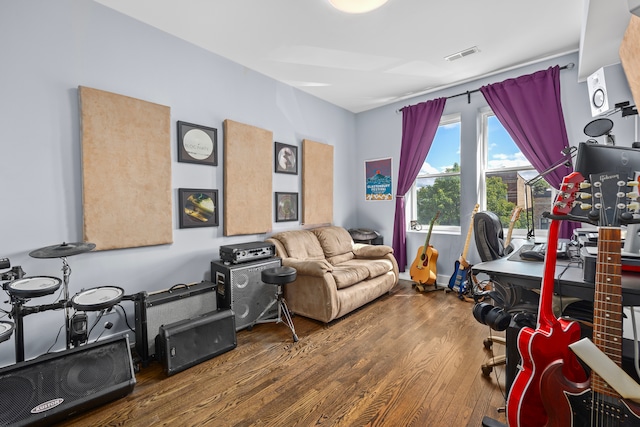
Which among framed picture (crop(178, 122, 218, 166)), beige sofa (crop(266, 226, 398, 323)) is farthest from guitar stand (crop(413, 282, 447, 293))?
framed picture (crop(178, 122, 218, 166))

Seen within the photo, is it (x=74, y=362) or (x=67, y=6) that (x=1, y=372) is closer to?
(x=74, y=362)

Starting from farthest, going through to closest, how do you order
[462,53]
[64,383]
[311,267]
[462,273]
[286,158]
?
[286,158] < [462,273] < [462,53] < [311,267] < [64,383]

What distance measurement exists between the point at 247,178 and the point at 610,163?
2.93 meters

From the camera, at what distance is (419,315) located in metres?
3.03

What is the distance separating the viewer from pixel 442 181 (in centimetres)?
416

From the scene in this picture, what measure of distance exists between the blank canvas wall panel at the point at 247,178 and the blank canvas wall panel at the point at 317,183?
625 millimetres

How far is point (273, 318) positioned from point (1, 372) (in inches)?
75.0

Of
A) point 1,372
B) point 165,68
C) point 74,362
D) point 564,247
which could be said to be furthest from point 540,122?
point 1,372

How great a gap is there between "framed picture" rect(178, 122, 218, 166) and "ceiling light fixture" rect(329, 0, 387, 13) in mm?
1662

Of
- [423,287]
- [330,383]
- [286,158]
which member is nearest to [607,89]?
[423,287]

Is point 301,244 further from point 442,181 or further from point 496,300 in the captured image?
point 442,181

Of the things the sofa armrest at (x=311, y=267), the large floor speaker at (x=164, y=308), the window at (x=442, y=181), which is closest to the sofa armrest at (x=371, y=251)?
the window at (x=442, y=181)

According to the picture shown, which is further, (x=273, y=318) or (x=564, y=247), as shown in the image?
(x=273, y=318)

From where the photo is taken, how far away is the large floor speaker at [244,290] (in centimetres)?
265
